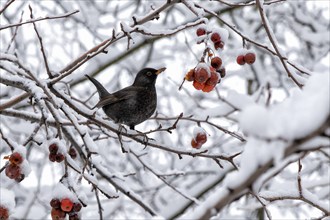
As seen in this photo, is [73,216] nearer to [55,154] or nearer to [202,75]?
[55,154]

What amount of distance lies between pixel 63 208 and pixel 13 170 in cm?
26

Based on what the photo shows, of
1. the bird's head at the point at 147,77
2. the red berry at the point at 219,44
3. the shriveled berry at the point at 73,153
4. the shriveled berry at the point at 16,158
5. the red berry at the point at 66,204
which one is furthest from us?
the bird's head at the point at 147,77

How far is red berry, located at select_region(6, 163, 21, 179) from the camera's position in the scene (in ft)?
6.11

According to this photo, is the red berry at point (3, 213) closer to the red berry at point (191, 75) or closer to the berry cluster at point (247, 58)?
the red berry at point (191, 75)

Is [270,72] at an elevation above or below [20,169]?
above

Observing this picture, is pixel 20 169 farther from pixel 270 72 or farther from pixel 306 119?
pixel 270 72

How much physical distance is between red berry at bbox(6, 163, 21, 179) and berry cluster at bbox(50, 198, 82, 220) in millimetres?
206

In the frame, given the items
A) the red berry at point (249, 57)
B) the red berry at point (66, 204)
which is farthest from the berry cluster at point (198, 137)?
the red berry at point (66, 204)

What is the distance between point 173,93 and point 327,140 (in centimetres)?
654

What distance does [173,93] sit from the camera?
285 inches

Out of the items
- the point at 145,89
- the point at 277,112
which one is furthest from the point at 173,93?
the point at 277,112

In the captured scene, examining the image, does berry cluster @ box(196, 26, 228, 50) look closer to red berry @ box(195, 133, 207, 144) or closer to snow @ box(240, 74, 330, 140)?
red berry @ box(195, 133, 207, 144)

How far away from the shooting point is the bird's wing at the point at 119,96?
3191 millimetres

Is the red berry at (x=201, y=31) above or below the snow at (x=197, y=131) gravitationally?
above
